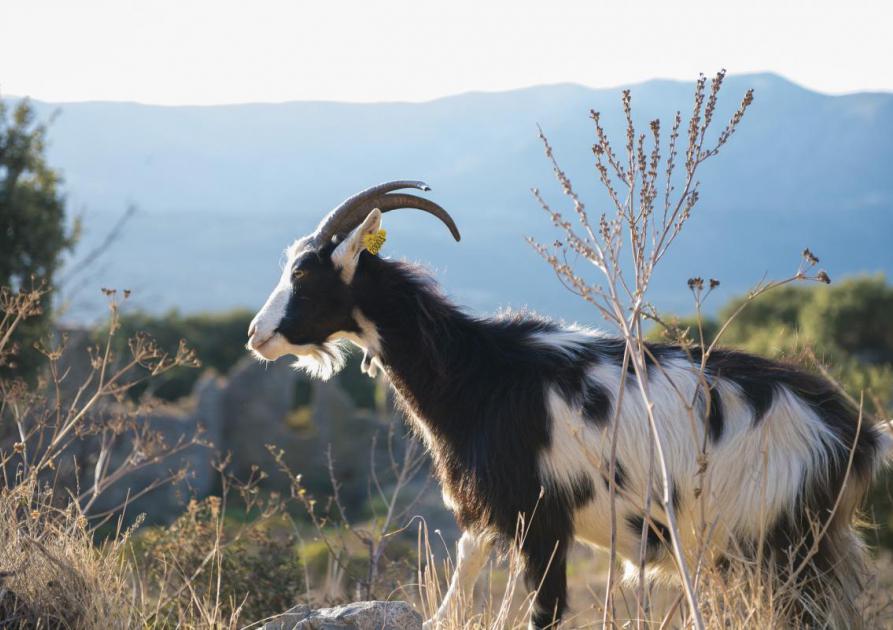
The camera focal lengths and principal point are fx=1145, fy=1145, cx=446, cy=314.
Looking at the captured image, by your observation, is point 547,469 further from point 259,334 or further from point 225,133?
point 225,133

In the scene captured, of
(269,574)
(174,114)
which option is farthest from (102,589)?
(174,114)

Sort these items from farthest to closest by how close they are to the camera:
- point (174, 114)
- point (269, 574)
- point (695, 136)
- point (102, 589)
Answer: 1. point (174, 114)
2. point (269, 574)
3. point (102, 589)
4. point (695, 136)

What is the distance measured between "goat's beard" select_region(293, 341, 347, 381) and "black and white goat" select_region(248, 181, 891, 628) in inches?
0.9

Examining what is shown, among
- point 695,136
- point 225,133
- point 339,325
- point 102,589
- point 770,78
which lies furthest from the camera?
point 770,78

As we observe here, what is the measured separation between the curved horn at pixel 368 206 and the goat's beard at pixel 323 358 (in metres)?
0.56

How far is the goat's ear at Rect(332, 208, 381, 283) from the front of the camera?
19.5 ft

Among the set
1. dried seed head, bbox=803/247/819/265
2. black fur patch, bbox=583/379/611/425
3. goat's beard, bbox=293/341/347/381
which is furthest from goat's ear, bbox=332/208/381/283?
dried seed head, bbox=803/247/819/265

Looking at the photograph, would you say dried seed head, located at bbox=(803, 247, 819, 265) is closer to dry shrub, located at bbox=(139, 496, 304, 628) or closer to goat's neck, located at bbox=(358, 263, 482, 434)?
goat's neck, located at bbox=(358, 263, 482, 434)

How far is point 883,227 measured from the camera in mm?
159875

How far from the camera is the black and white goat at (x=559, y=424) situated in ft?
18.1

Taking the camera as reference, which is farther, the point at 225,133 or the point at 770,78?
the point at 770,78

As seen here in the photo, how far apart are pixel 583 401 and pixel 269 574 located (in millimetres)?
2412

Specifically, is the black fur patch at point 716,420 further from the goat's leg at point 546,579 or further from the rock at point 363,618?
the rock at point 363,618

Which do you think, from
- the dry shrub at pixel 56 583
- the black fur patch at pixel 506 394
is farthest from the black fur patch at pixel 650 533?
the dry shrub at pixel 56 583
